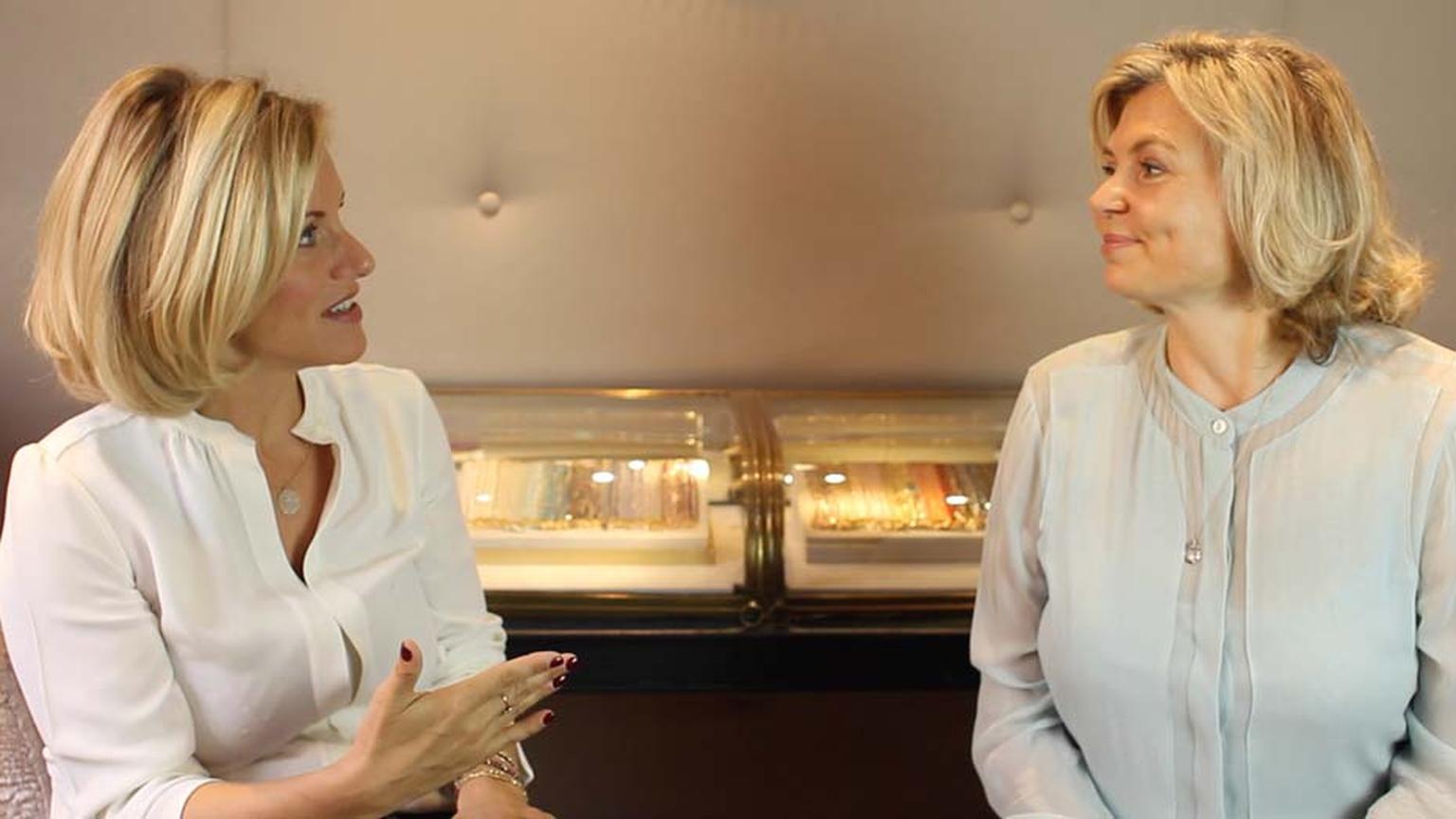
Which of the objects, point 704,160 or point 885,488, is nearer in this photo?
point 885,488

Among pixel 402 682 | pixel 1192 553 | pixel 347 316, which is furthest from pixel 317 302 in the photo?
pixel 1192 553

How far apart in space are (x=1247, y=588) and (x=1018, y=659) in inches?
12.0

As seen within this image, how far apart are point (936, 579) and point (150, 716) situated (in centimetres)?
112

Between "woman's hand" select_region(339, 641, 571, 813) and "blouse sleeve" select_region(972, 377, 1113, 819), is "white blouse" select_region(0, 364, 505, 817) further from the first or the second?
"blouse sleeve" select_region(972, 377, 1113, 819)

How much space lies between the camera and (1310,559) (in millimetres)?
1557

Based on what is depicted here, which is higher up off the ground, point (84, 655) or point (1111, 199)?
point (1111, 199)

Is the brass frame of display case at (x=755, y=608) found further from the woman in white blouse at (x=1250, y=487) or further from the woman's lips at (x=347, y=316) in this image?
the woman's lips at (x=347, y=316)

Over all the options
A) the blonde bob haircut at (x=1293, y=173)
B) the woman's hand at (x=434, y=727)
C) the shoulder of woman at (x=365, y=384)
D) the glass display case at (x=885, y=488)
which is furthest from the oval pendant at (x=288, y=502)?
the blonde bob haircut at (x=1293, y=173)

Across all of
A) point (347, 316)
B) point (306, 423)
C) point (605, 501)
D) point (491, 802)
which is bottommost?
point (491, 802)

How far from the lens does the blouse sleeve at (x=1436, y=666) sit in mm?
1519

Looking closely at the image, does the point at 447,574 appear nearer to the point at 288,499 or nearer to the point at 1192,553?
the point at 288,499

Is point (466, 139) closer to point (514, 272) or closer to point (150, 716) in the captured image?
point (514, 272)

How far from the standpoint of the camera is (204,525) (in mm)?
1515

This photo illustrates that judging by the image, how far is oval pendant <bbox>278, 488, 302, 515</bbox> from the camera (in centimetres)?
162
